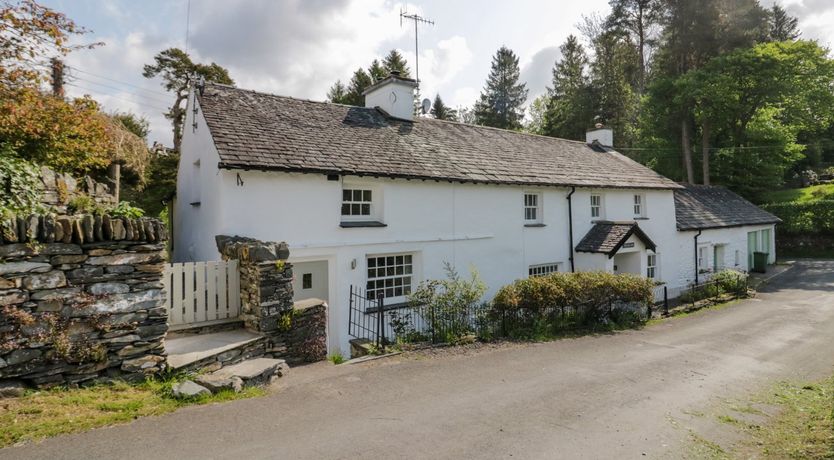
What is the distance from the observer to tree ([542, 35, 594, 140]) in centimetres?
4300

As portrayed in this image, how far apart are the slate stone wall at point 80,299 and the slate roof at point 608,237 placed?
1490 centimetres

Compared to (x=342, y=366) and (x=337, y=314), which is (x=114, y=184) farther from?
(x=342, y=366)

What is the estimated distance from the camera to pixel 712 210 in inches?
987

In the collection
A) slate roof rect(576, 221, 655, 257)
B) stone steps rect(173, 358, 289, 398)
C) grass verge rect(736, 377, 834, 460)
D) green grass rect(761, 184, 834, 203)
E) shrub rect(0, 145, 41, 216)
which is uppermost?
green grass rect(761, 184, 834, 203)

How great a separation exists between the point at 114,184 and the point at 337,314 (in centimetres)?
768

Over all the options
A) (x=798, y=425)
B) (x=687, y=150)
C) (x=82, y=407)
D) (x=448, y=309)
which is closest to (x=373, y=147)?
(x=448, y=309)

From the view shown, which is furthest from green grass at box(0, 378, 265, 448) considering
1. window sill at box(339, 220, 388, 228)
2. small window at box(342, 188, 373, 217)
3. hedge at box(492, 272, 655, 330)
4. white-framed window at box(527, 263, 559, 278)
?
white-framed window at box(527, 263, 559, 278)

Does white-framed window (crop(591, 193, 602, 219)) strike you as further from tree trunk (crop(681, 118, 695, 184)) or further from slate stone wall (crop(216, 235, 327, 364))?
tree trunk (crop(681, 118, 695, 184))

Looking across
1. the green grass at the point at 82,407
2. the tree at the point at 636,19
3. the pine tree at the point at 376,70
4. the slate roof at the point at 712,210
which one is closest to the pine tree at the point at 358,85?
the pine tree at the point at 376,70

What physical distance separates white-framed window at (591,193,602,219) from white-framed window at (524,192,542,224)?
343cm

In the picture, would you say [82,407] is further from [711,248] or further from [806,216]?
[806,216]

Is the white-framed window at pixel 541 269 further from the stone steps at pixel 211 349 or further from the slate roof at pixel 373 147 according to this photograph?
the stone steps at pixel 211 349

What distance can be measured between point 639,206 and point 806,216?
1956cm

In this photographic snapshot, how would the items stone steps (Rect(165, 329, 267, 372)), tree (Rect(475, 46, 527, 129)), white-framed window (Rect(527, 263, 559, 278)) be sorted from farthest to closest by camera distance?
tree (Rect(475, 46, 527, 129)) < white-framed window (Rect(527, 263, 559, 278)) < stone steps (Rect(165, 329, 267, 372))
